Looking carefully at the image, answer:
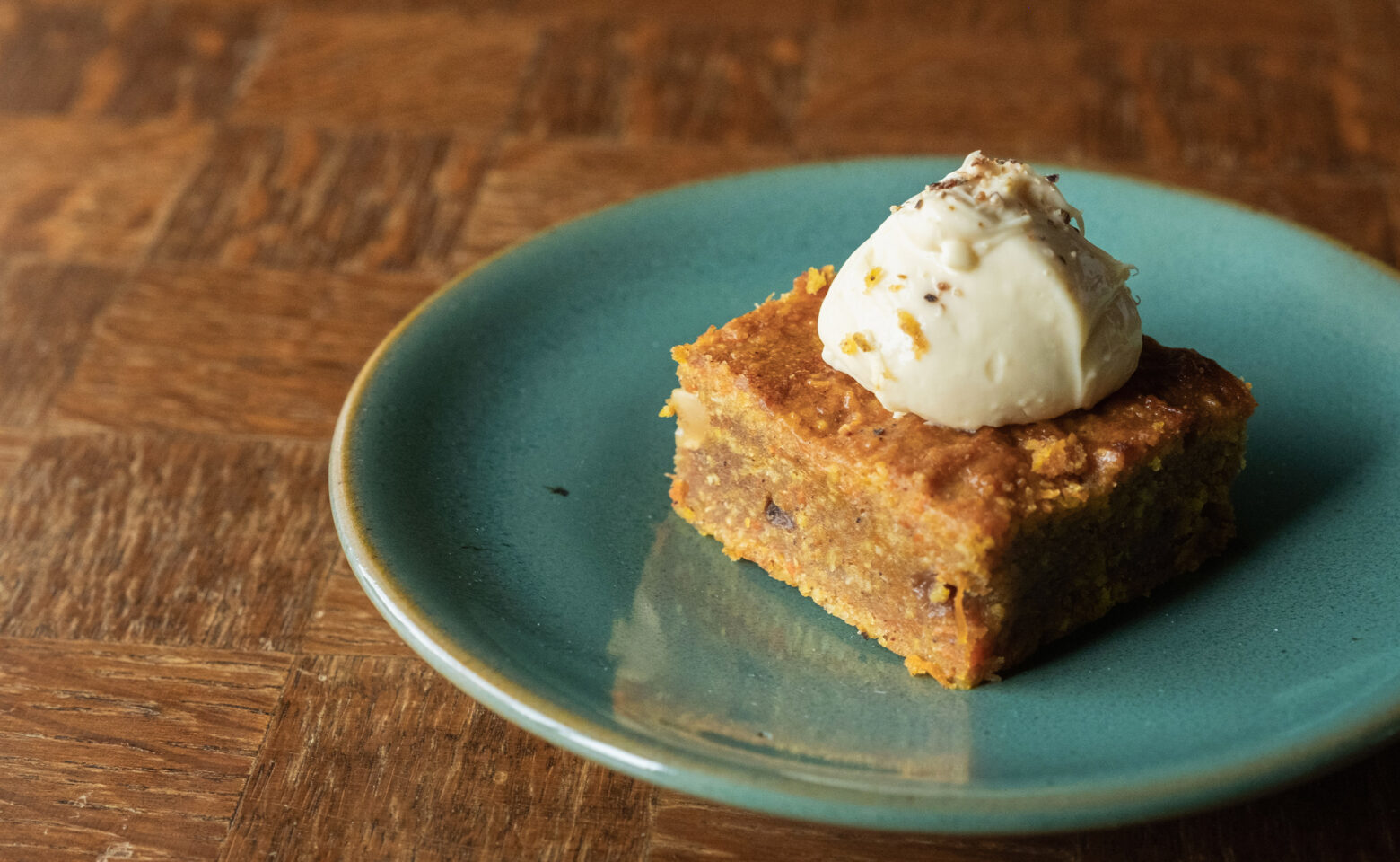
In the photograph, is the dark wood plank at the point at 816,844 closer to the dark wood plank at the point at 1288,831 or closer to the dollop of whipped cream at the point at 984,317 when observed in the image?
the dark wood plank at the point at 1288,831

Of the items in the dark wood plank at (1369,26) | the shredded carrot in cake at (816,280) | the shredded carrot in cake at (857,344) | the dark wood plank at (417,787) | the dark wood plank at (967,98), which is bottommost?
the dark wood plank at (417,787)

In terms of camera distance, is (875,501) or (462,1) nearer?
(875,501)

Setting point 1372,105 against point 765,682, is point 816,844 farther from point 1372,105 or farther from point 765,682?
point 1372,105

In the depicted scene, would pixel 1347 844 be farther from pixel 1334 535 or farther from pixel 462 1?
pixel 462 1

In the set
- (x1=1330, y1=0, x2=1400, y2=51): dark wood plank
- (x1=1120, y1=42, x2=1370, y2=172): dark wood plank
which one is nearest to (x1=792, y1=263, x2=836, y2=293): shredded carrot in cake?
(x1=1120, y1=42, x2=1370, y2=172): dark wood plank

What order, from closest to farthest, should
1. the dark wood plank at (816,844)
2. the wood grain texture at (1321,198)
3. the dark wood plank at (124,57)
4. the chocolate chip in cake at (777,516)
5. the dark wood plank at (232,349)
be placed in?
the dark wood plank at (816,844) < the chocolate chip in cake at (777,516) < the dark wood plank at (232,349) < the wood grain texture at (1321,198) < the dark wood plank at (124,57)

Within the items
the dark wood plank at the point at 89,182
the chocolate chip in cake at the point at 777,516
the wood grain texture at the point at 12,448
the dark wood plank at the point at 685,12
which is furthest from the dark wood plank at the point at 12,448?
the dark wood plank at the point at 685,12

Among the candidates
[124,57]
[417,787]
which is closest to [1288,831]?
[417,787]

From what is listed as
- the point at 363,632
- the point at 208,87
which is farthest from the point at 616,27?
the point at 363,632
